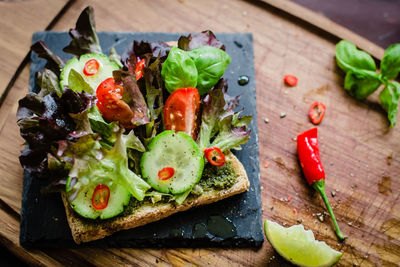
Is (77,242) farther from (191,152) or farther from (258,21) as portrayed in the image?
(258,21)

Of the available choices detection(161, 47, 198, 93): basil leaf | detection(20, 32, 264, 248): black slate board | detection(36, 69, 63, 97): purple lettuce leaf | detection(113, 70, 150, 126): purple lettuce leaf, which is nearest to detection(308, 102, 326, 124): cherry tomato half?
detection(20, 32, 264, 248): black slate board

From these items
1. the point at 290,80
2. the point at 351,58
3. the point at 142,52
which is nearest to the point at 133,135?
the point at 142,52

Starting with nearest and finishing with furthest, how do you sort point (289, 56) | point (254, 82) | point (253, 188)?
point (253, 188) → point (254, 82) → point (289, 56)

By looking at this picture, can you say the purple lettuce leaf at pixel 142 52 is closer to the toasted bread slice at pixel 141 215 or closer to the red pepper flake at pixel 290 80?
the toasted bread slice at pixel 141 215

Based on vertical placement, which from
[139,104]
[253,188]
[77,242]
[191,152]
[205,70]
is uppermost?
[205,70]

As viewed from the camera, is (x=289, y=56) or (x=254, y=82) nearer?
(x=254, y=82)

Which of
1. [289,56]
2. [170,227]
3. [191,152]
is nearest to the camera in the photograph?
[191,152]

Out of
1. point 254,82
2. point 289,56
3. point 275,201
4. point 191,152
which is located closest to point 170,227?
point 191,152
